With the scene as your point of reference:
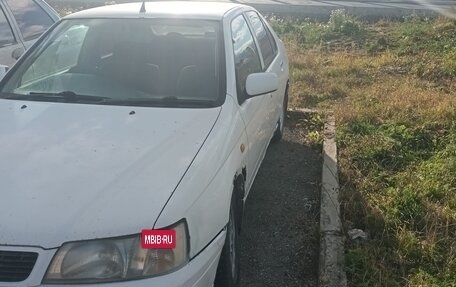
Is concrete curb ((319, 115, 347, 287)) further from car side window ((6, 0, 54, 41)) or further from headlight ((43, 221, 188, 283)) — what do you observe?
car side window ((6, 0, 54, 41))

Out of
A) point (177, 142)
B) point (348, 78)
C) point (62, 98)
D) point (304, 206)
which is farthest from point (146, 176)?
point (348, 78)

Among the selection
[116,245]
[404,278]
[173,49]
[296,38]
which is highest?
[173,49]

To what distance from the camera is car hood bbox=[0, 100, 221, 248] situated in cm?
242

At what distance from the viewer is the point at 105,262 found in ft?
7.91

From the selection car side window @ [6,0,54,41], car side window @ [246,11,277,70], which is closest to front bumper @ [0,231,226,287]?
car side window @ [246,11,277,70]

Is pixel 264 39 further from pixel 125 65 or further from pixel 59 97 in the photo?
pixel 59 97

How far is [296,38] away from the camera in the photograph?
11.8 metres

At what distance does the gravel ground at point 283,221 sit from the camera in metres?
3.86

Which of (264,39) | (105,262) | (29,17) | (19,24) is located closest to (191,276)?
(105,262)

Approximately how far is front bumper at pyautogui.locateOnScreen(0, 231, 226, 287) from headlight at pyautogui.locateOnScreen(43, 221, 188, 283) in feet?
0.08

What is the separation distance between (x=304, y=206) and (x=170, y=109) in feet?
5.89

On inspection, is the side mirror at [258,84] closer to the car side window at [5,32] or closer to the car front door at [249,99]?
the car front door at [249,99]

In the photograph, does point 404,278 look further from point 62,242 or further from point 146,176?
point 62,242

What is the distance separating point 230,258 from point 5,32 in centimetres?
380
